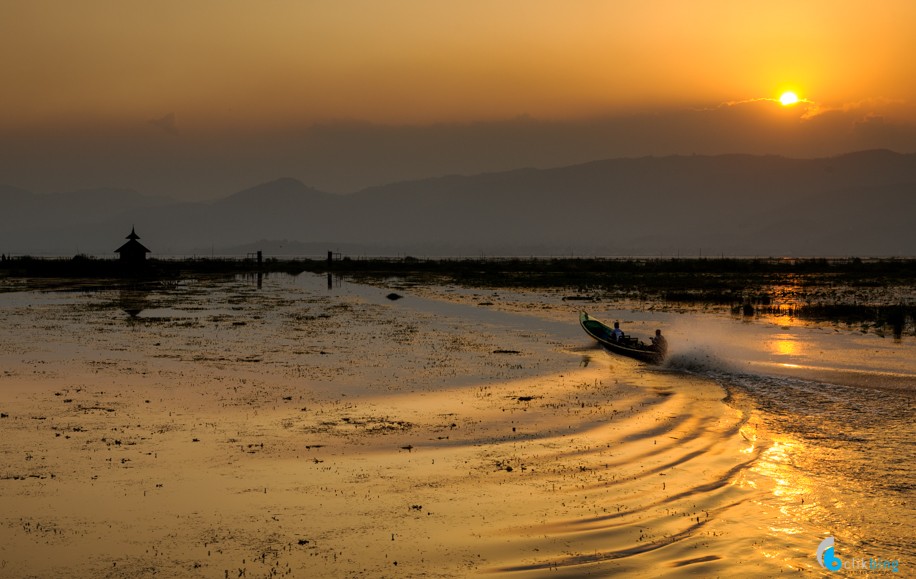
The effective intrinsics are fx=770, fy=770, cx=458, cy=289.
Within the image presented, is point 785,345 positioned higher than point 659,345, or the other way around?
point 659,345

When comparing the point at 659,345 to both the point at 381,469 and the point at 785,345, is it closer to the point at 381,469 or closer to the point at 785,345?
the point at 785,345

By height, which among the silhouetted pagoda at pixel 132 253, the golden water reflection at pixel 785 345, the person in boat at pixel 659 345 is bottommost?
the golden water reflection at pixel 785 345

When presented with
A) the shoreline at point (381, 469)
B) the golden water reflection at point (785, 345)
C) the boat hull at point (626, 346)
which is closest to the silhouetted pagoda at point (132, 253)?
the shoreline at point (381, 469)

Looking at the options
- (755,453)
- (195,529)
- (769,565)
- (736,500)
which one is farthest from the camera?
(755,453)

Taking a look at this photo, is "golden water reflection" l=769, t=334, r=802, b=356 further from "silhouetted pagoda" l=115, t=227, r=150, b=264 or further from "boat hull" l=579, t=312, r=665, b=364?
"silhouetted pagoda" l=115, t=227, r=150, b=264

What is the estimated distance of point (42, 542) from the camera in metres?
10.2

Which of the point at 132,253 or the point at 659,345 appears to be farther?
the point at 132,253

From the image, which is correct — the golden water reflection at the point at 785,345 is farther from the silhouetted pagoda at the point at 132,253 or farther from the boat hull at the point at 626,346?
the silhouetted pagoda at the point at 132,253

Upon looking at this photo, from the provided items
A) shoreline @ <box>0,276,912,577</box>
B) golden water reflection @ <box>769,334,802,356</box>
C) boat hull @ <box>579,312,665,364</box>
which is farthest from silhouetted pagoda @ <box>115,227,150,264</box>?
golden water reflection @ <box>769,334,802,356</box>

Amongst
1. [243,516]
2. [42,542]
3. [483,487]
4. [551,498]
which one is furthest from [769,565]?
[42,542]

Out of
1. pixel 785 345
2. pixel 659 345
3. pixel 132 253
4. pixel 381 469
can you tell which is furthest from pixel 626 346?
pixel 132 253

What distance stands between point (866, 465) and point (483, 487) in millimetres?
7088

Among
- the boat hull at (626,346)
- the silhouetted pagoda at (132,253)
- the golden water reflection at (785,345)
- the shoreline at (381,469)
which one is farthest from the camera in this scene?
the silhouetted pagoda at (132,253)

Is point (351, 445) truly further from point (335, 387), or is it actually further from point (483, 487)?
point (335, 387)
